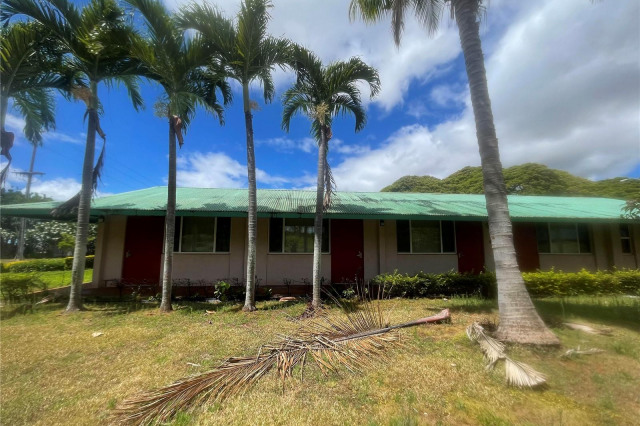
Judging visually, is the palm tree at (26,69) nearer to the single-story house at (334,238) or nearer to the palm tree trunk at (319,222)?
the single-story house at (334,238)

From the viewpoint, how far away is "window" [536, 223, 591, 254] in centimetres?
1165

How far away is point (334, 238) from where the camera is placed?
1085 cm

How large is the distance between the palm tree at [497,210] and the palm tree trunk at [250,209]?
539 centimetres

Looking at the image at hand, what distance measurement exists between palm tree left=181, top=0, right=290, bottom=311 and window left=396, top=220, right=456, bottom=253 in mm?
5869

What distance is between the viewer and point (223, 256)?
403 inches

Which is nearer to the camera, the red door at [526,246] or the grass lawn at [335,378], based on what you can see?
the grass lawn at [335,378]

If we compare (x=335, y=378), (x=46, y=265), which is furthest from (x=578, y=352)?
(x=46, y=265)

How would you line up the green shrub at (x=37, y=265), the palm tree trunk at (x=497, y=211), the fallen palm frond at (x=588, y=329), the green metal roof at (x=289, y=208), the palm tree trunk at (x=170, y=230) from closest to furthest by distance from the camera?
the palm tree trunk at (x=497, y=211)
the fallen palm frond at (x=588, y=329)
the palm tree trunk at (x=170, y=230)
the green metal roof at (x=289, y=208)
the green shrub at (x=37, y=265)

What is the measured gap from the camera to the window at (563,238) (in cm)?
1165

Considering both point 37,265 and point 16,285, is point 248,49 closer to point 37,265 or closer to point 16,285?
point 16,285

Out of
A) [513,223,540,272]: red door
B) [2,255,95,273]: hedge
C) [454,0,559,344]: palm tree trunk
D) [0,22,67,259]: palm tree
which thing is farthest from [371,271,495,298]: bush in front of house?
[2,255,95,273]: hedge

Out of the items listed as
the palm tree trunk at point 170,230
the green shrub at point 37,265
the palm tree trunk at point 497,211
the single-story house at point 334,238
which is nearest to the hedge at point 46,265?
the green shrub at point 37,265

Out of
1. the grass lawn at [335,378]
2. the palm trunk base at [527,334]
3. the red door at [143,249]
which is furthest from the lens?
the red door at [143,249]

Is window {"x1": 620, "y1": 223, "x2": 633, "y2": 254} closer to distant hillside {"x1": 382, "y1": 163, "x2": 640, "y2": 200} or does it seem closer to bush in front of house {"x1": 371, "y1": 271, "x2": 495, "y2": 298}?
bush in front of house {"x1": 371, "y1": 271, "x2": 495, "y2": 298}
